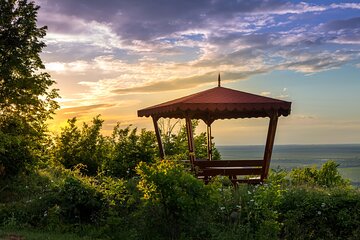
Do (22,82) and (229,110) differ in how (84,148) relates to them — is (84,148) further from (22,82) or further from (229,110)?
(229,110)

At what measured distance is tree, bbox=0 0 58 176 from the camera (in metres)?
18.3

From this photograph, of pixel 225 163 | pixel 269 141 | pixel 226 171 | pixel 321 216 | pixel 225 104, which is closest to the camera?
pixel 321 216

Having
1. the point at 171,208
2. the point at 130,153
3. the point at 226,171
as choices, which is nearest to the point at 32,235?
the point at 171,208

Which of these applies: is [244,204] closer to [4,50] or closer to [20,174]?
[20,174]

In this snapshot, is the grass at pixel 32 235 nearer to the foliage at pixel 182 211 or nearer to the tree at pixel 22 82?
the foliage at pixel 182 211

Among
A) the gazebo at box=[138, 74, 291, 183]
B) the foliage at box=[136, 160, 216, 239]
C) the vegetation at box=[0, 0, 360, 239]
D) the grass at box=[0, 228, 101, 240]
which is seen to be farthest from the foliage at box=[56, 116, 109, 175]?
the foliage at box=[136, 160, 216, 239]

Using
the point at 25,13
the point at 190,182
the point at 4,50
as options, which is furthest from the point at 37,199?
the point at 25,13

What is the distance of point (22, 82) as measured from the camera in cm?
1830

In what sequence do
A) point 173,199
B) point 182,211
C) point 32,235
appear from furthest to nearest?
point 32,235, point 182,211, point 173,199

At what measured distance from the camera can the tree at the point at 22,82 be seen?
60.0 feet

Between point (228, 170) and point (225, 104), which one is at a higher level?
point (225, 104)

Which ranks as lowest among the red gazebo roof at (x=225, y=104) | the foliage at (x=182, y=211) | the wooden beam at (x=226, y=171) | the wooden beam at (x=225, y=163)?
the foliage at (x=182, y=211)

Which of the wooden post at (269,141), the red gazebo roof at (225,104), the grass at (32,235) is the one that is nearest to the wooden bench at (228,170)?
the wooden post at (269,141)

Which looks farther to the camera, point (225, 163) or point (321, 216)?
point (225, 163)
